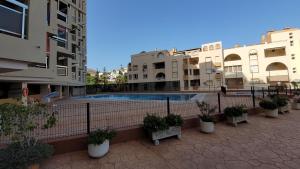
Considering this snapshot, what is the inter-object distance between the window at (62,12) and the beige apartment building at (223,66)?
1001 inches

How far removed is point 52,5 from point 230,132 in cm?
1944

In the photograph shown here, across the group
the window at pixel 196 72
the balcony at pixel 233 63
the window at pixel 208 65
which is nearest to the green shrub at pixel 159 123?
the window at pixel 208 65

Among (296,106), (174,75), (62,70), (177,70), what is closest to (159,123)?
(296,106)

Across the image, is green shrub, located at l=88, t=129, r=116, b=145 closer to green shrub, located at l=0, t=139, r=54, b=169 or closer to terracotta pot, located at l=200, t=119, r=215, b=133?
green shrub, located at l=0, t=139, r=54, b=169

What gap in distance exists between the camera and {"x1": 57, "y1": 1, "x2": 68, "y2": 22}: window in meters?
21.5

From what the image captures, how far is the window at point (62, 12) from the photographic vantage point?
70.6 feet

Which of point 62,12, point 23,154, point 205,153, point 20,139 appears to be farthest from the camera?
point 62,12

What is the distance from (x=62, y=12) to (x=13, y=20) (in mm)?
20734

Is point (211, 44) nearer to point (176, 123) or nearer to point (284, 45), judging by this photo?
point (284, 45)

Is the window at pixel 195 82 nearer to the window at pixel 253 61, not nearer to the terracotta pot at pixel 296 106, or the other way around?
the window at pixel 253 61

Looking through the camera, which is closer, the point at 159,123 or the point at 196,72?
the point at 159,123

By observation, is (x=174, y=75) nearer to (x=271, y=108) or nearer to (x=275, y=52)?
(x=275, y=52)

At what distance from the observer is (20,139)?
380 centimetres

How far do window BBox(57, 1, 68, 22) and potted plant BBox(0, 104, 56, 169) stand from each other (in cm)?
2225
